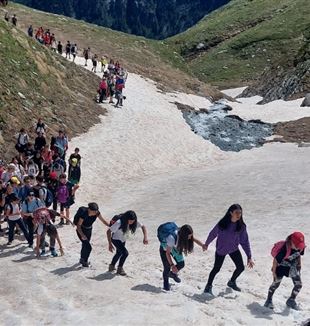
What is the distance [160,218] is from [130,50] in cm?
4192

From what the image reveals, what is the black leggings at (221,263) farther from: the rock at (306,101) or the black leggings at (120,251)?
the rock at (306,101)

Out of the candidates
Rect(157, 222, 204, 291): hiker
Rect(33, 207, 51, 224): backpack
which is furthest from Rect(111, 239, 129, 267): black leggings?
Rect(33, 207, 51, 224): backpack

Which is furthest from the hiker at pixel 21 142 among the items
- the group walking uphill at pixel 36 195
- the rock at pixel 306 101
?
the rock at pixel 306 101

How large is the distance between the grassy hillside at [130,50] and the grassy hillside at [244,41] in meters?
13.8

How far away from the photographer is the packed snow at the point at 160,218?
12.2 m

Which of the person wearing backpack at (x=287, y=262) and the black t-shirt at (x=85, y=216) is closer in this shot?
the person wearing backpack at (x=287, y=262)

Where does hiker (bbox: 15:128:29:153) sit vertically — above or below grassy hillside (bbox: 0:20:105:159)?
below

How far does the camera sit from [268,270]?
50.9 ft

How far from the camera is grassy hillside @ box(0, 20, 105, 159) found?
29.6 metres

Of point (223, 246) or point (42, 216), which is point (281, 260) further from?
point (42, 216)

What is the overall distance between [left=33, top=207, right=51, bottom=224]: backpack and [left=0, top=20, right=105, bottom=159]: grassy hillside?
10.2m

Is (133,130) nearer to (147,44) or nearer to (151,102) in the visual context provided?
(151,102)

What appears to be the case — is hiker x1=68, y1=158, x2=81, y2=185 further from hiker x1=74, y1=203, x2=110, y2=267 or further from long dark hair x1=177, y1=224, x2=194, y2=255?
long dark hair x1=177, y1=224, x2=194, y2=255

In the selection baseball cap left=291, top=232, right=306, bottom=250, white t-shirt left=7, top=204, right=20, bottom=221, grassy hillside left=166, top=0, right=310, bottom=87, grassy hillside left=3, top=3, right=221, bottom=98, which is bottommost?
white t-shirt left=7, top=204, right=20, bottom=221
